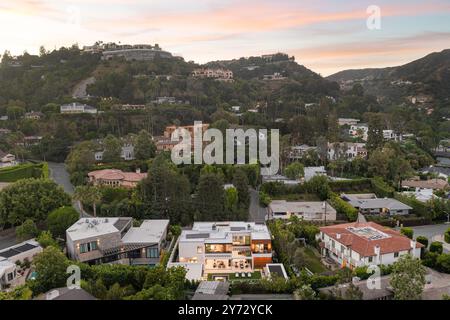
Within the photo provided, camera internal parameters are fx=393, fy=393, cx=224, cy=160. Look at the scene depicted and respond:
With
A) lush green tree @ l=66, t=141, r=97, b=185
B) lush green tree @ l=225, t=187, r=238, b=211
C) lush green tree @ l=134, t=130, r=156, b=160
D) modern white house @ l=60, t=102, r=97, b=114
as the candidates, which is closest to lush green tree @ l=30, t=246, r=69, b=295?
lush green tree @ l=225, t=187, r=238, b=211

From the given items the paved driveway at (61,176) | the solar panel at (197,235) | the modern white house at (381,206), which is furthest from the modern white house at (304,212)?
the paved driveway at (61,176)

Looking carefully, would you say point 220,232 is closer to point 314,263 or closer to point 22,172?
point 314,263

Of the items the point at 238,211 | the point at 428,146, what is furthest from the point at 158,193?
the point at 428,146

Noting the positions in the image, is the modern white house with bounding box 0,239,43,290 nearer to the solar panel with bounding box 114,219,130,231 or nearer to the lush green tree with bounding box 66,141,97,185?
the solar panel with bounding box 114,219,130,231

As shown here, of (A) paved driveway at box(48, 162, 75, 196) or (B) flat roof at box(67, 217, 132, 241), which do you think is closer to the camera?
(B) flat roof at box(67, 217, 132, 241)

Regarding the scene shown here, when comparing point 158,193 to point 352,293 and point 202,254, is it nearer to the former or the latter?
point 202,254

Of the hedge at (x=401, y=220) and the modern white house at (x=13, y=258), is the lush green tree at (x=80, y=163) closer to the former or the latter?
the modern white house at (x=13, y=258)
